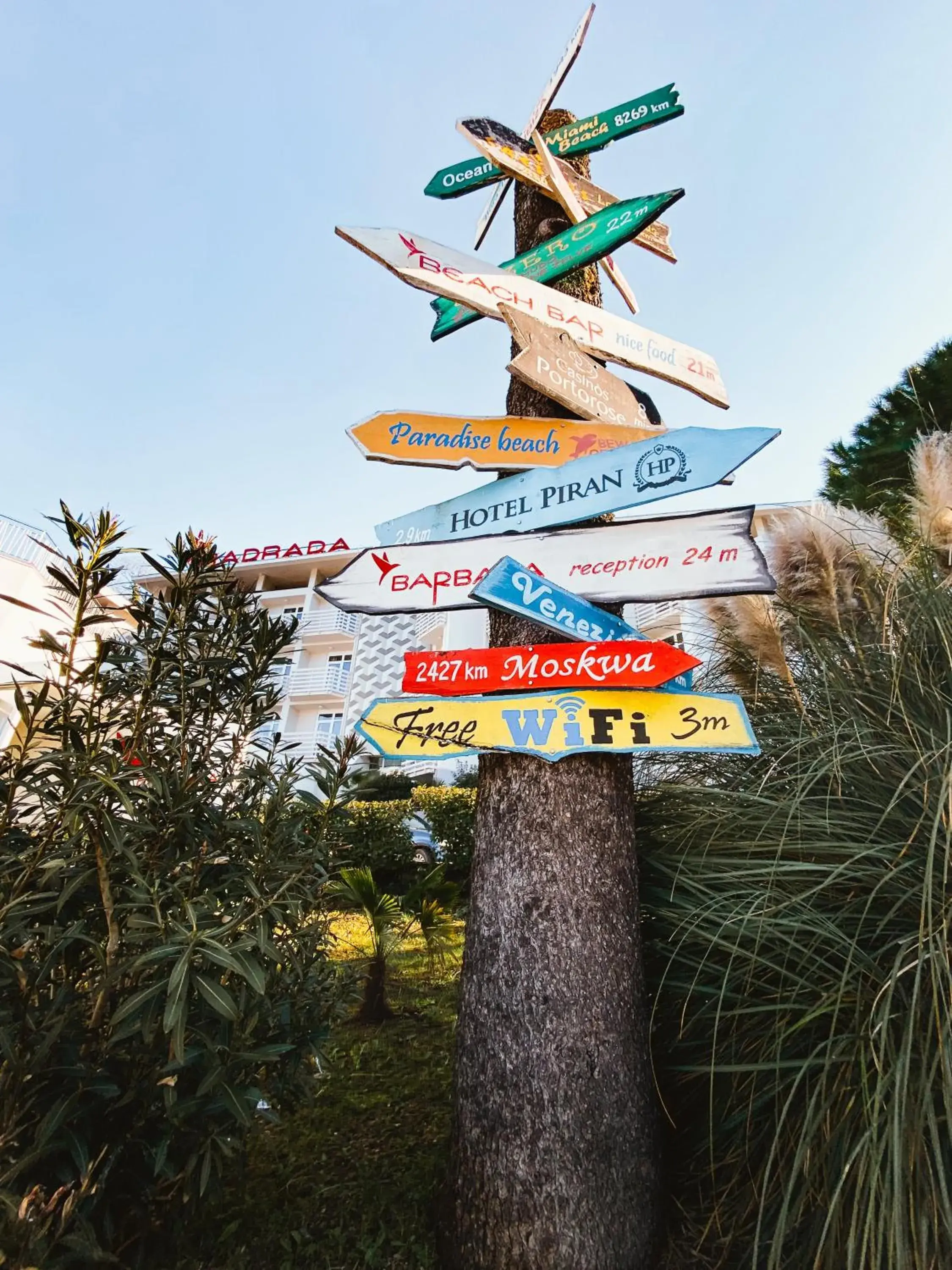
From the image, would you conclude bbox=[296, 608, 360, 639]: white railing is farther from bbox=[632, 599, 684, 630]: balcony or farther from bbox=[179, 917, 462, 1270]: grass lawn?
bbox=[179, 917, 462, 1270]: grass lawn

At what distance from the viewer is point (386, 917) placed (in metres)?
4.08

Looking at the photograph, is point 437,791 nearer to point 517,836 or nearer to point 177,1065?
point 517,836

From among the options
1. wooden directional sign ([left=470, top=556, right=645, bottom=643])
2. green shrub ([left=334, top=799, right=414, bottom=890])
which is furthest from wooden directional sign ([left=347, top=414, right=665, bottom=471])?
green shrub ([left=334, top=799, right=414, bottom=890])

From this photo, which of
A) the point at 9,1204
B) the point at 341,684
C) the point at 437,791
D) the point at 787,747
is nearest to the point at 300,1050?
the point at 9,1204

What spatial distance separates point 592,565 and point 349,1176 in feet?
8.09

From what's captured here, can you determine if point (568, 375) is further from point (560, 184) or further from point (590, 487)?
point (560, 184)

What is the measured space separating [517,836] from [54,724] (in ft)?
4.81

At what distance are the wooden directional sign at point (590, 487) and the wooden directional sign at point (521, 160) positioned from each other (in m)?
1.73

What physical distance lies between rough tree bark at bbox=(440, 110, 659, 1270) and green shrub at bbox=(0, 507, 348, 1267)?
59cm

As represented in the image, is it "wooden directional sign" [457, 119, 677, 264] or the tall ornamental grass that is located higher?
"wooden directional sign" [457, 119, 677, 264]

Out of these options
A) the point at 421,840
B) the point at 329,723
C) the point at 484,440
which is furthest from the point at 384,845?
the point at 329,723

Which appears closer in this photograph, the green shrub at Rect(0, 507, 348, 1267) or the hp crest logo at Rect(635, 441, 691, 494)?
the green shrub at Rect(0, 507, 348, 1267)

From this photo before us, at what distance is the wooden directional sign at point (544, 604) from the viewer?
210 centimetres

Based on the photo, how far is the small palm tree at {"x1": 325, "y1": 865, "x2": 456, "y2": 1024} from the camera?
155 inches
